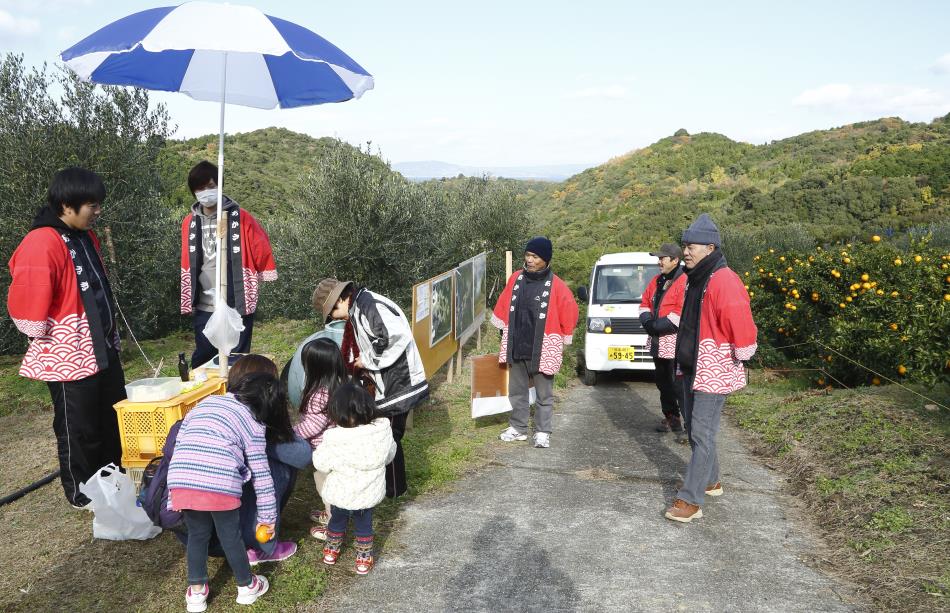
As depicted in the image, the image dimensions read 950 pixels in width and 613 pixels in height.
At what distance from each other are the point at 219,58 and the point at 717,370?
4.36 m

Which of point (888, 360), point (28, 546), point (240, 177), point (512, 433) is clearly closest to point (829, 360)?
point (888, 360)

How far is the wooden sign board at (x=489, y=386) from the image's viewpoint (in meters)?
6.70

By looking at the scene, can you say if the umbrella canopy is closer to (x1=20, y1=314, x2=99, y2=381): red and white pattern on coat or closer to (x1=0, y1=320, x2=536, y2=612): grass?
(x1=20, y1=314, x2=99, y2=381): red and white pattern on coat

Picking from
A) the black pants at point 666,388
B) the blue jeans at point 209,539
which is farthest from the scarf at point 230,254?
the black pants at point 666,388

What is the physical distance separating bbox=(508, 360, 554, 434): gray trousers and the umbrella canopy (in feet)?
9.31

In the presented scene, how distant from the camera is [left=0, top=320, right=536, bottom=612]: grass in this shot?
3.52 meters

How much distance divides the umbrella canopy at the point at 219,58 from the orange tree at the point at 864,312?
18.7 ft

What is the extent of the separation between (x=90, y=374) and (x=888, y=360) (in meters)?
7.53

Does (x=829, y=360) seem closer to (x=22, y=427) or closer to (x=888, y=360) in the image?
(x=888, y=360)

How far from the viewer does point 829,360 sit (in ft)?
27.1

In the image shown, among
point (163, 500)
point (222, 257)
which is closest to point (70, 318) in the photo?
point (222, 257)

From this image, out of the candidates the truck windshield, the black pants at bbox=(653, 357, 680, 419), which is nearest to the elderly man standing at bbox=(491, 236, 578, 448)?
the black pants at bbox=(653, 357, 680, 419)

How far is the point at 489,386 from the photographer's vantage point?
22.3 feet

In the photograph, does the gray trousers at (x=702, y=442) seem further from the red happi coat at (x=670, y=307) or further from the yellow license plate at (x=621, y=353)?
the yellow license plate at (x=621, y=353)
